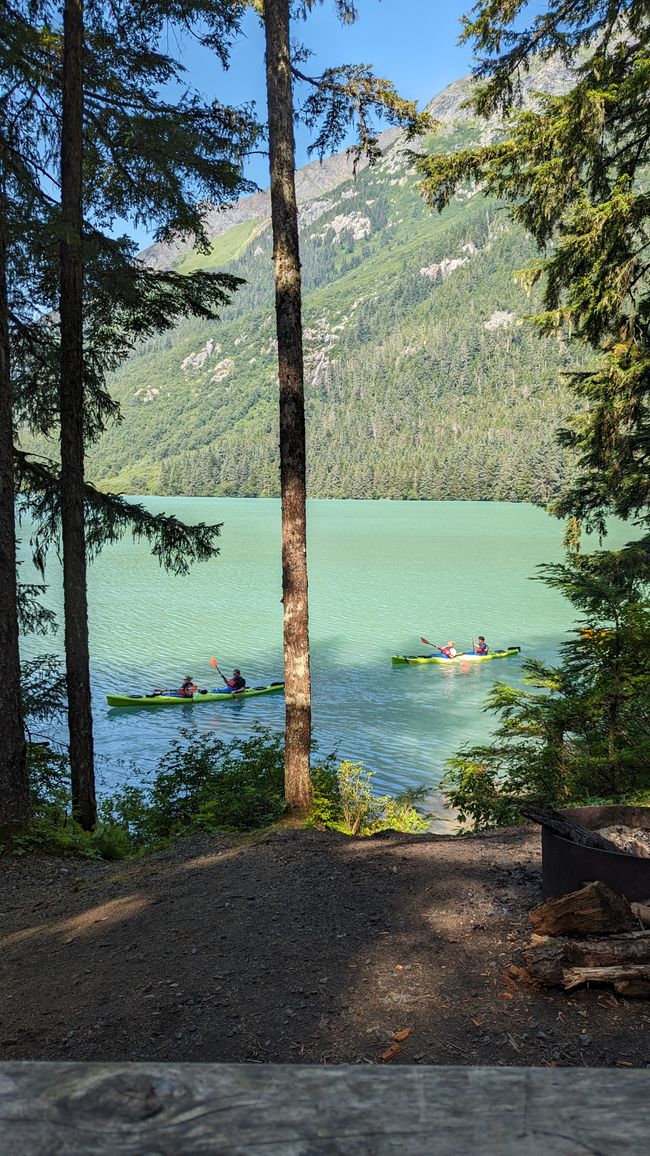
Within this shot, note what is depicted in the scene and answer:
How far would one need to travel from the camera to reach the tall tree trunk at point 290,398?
23.6 ft

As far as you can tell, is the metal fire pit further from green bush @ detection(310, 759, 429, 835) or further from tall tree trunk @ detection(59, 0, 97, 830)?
tall tree trunk @ detection(59, 0, 97, 830)

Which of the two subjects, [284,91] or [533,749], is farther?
[533,749]

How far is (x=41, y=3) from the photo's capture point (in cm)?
778

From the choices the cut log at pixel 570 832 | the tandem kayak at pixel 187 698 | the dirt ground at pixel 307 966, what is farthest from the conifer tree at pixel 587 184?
the tandem kayak at pixel 187 698

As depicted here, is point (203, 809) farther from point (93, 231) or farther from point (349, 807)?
point (93, 231)

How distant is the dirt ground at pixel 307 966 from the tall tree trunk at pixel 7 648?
131 centimetres

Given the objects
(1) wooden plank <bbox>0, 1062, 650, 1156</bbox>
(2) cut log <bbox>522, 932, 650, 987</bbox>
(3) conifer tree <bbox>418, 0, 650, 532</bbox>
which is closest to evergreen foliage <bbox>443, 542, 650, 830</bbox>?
(3) conifer tree <bbox>418, 0, 650, 532</bbox>

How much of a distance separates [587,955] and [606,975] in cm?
11

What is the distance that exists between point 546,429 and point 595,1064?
16101 centimetres

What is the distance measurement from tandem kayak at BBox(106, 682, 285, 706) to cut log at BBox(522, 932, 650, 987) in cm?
1768

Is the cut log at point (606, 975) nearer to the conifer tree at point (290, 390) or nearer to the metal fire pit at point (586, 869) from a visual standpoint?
the metal fire pit at point (586, 869)

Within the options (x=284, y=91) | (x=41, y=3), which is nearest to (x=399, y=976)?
(x=284, y=91)

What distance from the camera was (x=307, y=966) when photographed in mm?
3496

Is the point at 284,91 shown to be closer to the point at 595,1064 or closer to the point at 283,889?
the point at 283,889
